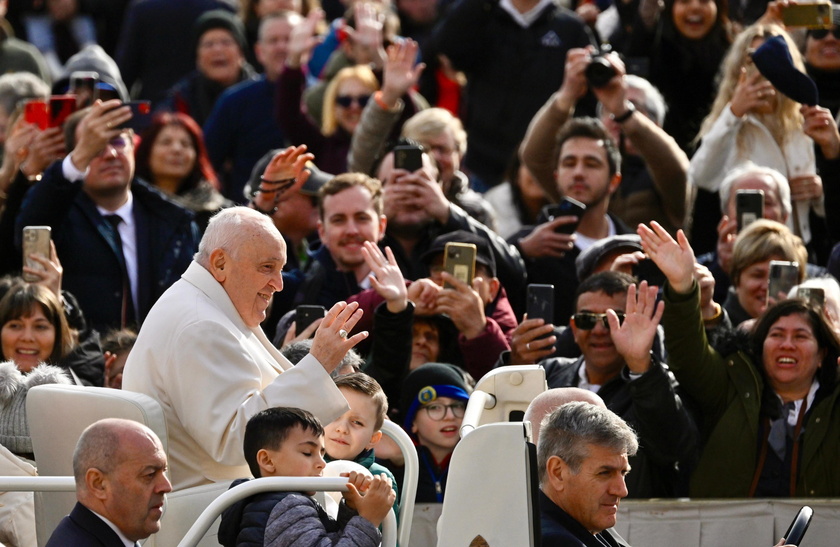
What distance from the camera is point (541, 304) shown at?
7543 millimetres

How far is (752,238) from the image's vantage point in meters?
8.17

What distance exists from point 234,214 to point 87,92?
390 centimetres

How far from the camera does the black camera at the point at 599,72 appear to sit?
938 cm

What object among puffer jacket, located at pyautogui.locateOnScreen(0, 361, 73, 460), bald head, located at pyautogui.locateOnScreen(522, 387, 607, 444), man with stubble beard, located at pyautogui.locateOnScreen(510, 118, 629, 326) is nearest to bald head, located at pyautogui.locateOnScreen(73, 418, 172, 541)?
bald head, located at pyautogui.locateOnScreen(522, 387, 607, 444)

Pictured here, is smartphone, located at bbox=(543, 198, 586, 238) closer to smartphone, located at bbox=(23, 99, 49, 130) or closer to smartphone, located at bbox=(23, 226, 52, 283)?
smartphone, located at bbox=(23, 226, 52, 283)

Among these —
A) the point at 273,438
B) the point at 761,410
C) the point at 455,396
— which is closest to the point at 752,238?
the point at 761,410

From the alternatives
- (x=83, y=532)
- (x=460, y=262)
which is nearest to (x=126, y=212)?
(x=460, y=262)

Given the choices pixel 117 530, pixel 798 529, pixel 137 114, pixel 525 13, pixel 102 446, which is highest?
pixel 525 13

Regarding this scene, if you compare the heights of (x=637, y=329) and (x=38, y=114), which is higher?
(x=38, y=114)

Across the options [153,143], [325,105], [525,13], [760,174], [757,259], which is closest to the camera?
[757,259]

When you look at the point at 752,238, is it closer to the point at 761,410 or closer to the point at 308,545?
the point at 761,410

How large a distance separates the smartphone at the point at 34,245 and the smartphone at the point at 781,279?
3.55m

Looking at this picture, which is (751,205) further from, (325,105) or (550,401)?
(325,105)

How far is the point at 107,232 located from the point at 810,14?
4.27 meters
